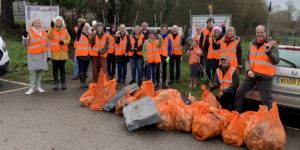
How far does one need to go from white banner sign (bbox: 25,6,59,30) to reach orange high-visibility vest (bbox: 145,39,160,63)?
5.80m

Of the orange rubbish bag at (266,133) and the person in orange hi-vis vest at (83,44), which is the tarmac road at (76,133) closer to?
the orange rubbish bag at (266,133)

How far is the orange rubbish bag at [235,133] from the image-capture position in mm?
4906

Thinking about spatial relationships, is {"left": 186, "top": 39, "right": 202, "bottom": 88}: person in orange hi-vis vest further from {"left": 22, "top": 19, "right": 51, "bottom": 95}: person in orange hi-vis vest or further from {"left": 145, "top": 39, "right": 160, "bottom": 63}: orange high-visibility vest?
{"left": 22, "top": 19, "right": 51, "bottom": 95}: person in orange hi-vis vest

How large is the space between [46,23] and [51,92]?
5.43 m

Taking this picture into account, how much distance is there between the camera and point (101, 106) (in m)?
6.68

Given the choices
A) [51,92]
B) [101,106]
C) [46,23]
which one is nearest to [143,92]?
[101,106]

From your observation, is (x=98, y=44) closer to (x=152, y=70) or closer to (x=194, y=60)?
(x=152, y=70)

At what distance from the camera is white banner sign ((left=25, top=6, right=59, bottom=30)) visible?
12.5 meters

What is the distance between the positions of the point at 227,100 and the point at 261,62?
44.3 inches

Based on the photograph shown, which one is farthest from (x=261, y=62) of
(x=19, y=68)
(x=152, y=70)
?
(x=19, y=68)

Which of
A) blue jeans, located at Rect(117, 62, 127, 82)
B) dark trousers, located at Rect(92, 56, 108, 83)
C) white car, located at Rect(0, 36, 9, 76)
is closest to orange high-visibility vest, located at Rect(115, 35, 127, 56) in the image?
blue jeans, located at Rect(117, 62, 127, 82)

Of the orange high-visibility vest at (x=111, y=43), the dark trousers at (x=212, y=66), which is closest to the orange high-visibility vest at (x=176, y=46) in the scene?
the dark trousers at (x=212, y=66)

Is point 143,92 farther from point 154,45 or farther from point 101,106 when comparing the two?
point 154,45

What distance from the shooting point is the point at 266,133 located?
459 centimetres
